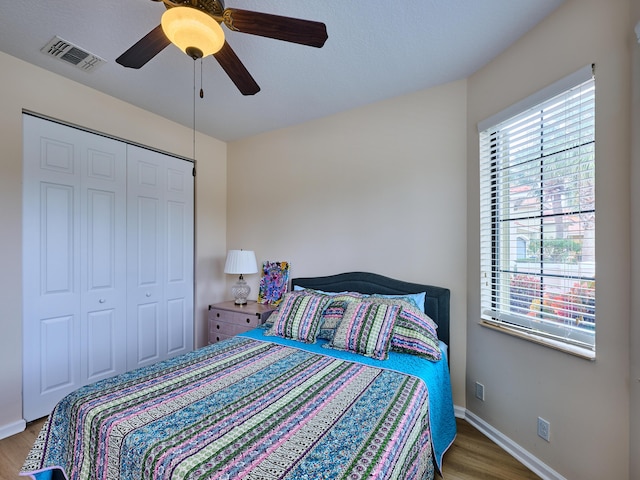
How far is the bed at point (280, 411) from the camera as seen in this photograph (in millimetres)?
1026

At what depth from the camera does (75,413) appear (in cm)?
132

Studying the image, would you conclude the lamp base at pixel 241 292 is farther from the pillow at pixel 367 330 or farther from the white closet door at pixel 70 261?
the pillow at pixel 367 330

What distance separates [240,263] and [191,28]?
2.31 metres

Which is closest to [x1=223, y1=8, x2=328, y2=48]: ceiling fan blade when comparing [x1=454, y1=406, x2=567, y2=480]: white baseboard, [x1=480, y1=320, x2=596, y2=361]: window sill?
[x1=480, y1=320, x2=596, y2=361]: window sill

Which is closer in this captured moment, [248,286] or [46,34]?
[46,34]

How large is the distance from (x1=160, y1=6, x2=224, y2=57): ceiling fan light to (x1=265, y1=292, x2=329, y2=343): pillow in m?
1.77

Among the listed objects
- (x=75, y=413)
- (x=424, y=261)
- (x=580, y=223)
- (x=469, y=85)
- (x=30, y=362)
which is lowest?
(x=30, y=362)

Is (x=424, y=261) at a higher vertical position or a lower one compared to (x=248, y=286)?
higher

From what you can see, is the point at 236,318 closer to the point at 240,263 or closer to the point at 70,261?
the point at 240,263

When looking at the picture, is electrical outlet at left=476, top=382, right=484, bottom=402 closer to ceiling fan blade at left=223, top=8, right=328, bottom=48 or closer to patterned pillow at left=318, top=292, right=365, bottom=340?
patterned pillow at left=318, top=292, right=365, bottom=340

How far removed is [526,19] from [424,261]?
1.69 meters

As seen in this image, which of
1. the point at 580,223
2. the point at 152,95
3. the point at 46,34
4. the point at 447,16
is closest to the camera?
the point at 580,223

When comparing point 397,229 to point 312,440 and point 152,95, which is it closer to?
point 312,440

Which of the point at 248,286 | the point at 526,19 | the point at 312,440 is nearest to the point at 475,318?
the point at 312,440
